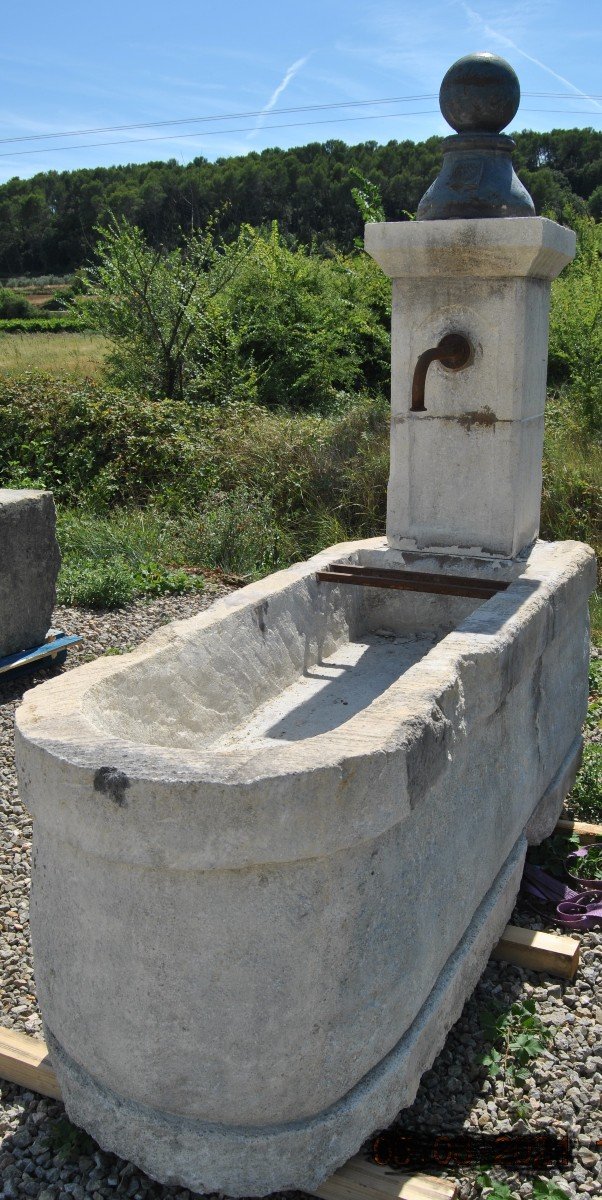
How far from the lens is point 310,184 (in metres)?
24.0

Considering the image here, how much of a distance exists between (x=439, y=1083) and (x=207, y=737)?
123 centimetres

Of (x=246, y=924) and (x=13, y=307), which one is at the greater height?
(x=13, y=307)

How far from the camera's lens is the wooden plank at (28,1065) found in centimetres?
243

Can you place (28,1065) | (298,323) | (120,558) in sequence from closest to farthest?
(28,1065) → (120,558) → (298,323)

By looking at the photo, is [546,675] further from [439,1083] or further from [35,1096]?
[35,1096]

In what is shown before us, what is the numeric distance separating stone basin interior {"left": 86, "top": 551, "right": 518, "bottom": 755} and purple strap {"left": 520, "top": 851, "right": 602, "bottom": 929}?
2.92 ft

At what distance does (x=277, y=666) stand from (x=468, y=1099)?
1.60 m

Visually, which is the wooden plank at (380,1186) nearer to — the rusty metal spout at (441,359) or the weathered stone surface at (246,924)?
the weathered stone surface at (246,924)

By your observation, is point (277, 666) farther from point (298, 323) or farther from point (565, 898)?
point (298, 323)

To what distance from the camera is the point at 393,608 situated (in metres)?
4.06

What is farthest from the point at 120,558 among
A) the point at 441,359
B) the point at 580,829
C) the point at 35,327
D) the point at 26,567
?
the point at 35,327

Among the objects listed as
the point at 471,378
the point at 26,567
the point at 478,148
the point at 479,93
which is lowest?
the point at 26,567

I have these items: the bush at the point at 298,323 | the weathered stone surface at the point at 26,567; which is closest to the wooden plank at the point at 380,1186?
the weathered stone surface at the point at 26,567

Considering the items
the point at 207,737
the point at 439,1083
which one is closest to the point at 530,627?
the point at 207,737
